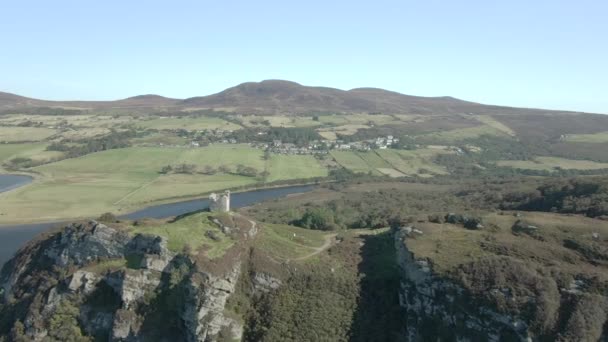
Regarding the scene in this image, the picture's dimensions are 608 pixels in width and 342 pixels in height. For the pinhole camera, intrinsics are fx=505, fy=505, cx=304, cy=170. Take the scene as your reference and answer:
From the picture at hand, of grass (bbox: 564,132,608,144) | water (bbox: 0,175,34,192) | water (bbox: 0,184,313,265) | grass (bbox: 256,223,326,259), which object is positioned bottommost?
water (bbox: 0,184,313,265)

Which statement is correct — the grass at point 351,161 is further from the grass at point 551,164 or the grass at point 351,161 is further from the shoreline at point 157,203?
the grass at point 551,164

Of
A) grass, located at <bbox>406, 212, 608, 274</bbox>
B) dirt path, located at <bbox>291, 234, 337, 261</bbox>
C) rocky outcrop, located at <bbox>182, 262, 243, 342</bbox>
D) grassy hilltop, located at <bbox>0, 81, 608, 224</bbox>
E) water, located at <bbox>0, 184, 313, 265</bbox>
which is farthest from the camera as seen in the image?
grassy hilltop, located at <bbox>0, 81, 608, 224</bbox>

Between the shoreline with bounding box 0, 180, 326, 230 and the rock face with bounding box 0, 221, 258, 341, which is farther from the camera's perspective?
the shoreline with bounding box 0, 180, 326, 230

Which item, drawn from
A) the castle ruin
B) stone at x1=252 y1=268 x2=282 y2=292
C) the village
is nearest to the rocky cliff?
stone at x1=252 y1=268 x2=282 y2=292

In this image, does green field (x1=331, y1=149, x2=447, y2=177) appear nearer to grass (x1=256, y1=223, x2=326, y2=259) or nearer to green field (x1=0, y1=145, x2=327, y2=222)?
green field (x1=0, y1=145, x2=327, y2=222)

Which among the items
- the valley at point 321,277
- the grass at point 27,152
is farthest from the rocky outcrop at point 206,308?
the grass at point 27,152

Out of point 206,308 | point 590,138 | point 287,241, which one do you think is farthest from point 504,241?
point 590,138

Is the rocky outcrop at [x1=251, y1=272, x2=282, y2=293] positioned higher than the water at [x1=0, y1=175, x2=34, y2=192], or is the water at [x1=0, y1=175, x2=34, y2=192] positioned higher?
the rocky outcrop at [x1=251, y1=272, x2=282, y2=293]
